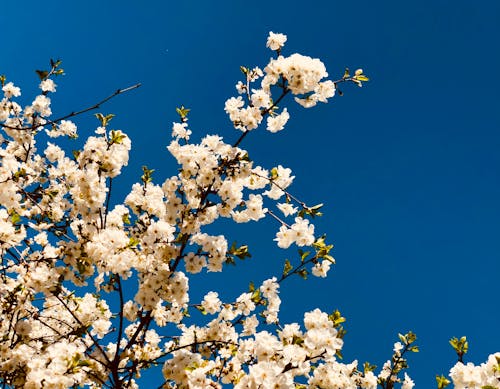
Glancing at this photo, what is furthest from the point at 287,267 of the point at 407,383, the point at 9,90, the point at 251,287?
the point at 9,90

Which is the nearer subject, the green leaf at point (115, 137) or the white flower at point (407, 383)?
the green leaf at point (115, 137)

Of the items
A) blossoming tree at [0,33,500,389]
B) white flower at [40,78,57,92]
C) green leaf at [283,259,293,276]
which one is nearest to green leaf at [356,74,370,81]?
blossoming tree at [0,33,500,389]

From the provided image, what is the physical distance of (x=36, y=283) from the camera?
17.4 ft

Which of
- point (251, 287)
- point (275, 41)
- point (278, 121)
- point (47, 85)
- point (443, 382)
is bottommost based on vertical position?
point (443, 382)

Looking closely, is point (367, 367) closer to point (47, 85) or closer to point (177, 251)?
point (177, 251)

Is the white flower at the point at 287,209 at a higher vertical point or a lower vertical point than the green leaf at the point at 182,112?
lower

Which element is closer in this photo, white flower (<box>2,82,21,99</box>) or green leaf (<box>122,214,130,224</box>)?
green leaf (<box>122,214,130,224</box>)

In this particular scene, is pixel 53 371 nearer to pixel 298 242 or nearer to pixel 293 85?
pixel 298 242

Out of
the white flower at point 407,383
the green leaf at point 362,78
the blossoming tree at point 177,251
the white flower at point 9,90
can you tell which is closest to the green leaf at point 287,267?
the blossoming tree at point 177,251

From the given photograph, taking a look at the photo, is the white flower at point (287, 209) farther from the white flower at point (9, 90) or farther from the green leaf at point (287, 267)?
the white flower at point (9, 90)

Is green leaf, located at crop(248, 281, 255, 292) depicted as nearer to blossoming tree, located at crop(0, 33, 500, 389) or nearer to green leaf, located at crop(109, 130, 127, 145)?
blossoming tree, located at crop(0, 33, 500, 389)

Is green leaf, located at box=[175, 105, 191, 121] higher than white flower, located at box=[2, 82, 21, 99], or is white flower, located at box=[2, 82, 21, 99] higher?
white flower, located at box=[2, 82, 21, 99]

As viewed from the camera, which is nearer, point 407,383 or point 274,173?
point 274,173

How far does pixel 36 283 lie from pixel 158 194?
74.5 inches
